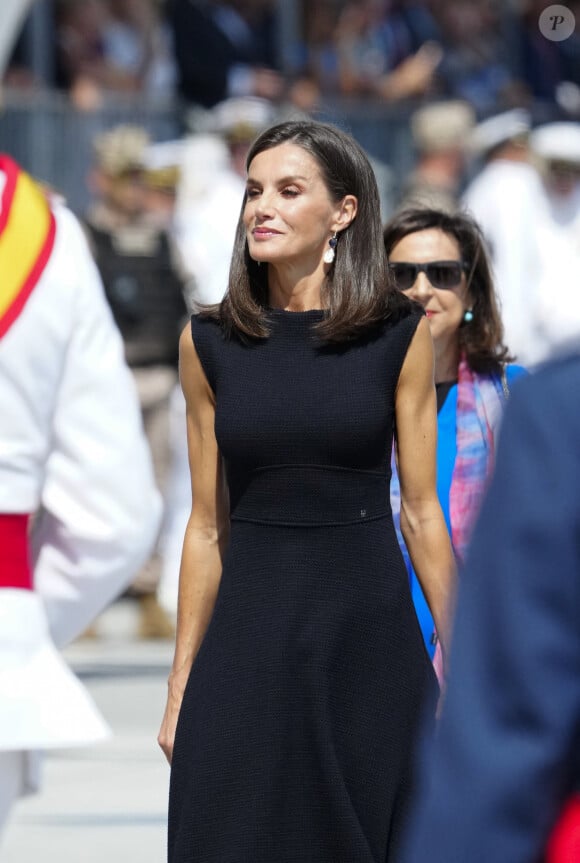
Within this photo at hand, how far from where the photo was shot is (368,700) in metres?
3.48

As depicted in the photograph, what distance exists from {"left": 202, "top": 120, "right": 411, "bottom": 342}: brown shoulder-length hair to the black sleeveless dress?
1.9 inches

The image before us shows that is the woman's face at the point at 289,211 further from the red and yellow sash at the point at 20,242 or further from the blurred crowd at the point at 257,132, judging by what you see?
the blurred crowd at the point at 257,132

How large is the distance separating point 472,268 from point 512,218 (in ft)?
20.8

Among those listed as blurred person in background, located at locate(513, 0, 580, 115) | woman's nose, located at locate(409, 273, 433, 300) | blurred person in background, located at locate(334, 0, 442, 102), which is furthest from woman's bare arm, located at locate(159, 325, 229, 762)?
blurred person in background, located at locate(334, 0, 442, 102)

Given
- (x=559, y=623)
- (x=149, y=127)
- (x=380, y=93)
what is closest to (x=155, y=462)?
(x=149, y=127)

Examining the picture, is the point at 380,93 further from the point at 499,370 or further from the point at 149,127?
the point at 499,370

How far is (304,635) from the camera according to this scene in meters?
3.44

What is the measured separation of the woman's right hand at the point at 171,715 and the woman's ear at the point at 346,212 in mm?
940

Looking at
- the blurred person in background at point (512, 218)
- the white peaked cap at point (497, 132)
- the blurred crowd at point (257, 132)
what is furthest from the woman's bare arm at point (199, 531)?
the white peaked cap at point (497, 132)

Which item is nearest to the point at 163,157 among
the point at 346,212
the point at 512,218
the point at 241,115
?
the point at 241,115

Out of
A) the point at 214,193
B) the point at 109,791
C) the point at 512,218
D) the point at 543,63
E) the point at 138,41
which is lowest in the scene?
the point at 109,791

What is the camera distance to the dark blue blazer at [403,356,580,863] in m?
1.58

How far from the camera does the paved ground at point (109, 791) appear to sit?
5.55 meters

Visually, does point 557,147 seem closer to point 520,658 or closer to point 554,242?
Answer: point 554,242
